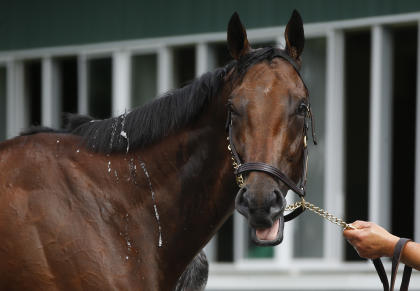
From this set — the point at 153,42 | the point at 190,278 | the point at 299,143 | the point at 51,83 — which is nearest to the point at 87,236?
the point at 190,278

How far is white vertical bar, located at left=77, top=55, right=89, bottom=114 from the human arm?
22.5 feet

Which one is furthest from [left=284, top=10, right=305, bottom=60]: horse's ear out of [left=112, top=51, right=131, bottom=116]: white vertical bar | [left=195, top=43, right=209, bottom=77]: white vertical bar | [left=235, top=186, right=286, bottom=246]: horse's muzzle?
[left=112, top=51, right=131, bottom=116]: white vertical bar

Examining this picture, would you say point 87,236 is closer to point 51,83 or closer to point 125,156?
point 125,156

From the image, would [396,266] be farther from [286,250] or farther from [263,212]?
[286,250]

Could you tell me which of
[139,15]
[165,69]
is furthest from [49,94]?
[165,69]

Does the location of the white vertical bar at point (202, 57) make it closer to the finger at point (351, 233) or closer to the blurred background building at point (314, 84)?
the blurred background building at point (314, 84)

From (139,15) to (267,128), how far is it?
6470 mm

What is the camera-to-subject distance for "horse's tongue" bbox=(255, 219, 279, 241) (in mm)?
3584

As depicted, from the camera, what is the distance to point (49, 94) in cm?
1063

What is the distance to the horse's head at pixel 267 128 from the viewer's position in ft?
11.6

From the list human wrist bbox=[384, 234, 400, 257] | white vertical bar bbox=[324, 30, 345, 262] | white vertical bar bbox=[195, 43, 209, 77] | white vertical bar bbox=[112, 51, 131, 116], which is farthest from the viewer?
white vertical bar bbox=[112, 51, 131, 116]

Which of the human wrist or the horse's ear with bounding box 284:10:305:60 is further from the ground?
the horse's ear with bounding box 284:10:305:60

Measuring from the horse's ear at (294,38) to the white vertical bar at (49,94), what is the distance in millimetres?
7053

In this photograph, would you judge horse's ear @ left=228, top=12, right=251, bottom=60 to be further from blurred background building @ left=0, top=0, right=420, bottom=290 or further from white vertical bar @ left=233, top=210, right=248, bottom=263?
white vertical bar @ left=233, top=210, right=248, bottom=263
